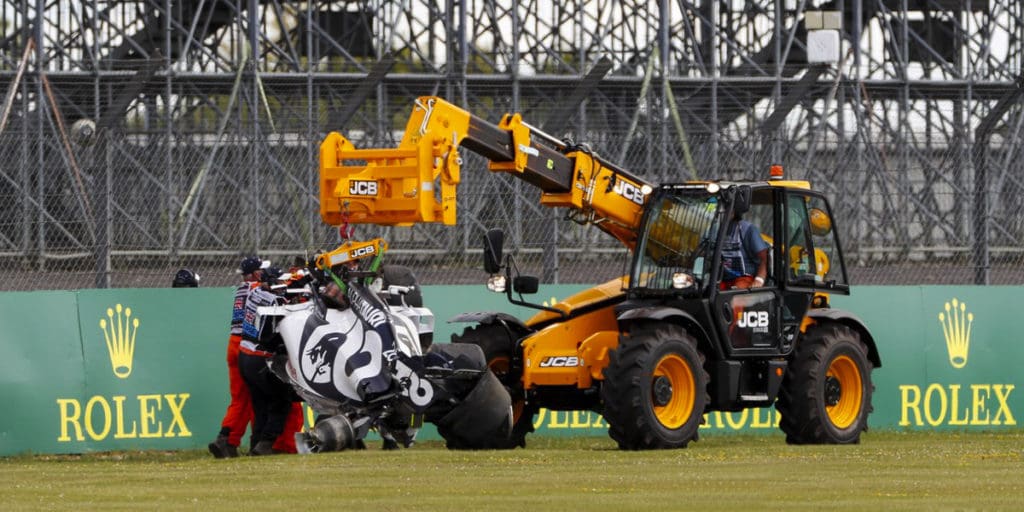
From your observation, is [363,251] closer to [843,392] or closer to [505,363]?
[505,363]

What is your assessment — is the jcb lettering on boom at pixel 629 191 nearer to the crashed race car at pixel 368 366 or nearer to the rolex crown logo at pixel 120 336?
the crashed race car at pixel 368 366

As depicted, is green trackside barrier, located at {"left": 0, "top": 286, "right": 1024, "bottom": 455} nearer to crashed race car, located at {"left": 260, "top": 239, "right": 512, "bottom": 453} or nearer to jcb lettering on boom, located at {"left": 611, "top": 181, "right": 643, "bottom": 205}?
crashed race car, located at {"left": 260, "top": 239, "right": 512, "bottom": 453}

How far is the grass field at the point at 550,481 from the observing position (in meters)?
10.8

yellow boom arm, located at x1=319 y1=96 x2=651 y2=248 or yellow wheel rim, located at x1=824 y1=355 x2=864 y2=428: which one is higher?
yellow boom arm, located at x1=319 y1=96 x2=651 y2=248

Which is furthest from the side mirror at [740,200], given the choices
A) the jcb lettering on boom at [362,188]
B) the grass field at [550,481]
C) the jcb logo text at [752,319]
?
the jcb lettering on boom at [362,188]

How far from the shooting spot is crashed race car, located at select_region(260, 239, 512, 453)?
1466 cm

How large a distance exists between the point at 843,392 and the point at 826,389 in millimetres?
306

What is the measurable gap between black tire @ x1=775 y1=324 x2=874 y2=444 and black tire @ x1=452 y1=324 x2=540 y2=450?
195cm

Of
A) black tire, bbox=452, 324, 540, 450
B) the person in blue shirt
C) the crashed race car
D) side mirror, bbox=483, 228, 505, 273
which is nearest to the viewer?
the crashed race car

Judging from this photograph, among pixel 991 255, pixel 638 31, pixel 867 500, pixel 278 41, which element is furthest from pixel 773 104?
pixel 867 500

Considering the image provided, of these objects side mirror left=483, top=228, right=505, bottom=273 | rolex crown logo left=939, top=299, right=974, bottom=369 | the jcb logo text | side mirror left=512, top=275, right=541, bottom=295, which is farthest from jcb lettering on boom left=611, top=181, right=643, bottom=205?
rolex crown logo left=939, top=299, right=974, bottom=369

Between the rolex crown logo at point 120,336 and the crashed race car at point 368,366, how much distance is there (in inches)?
76.6

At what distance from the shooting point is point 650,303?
15617 mm

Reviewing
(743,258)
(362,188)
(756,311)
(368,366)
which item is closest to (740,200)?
(743,258)
